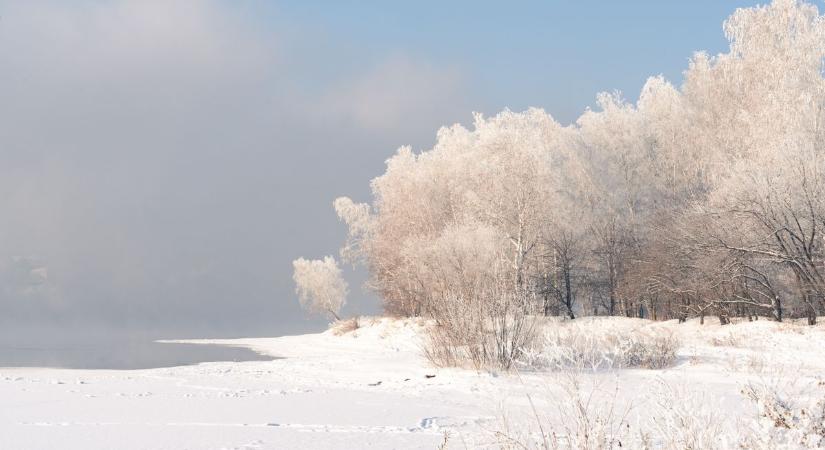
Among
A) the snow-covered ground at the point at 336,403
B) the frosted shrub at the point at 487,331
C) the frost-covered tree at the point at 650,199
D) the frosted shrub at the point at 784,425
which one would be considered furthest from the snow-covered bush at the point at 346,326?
the frosted shrub at the point at 784,425

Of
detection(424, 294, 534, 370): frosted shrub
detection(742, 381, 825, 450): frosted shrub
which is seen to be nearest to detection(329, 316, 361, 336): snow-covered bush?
detection(424, 294, 534, 370): frosted shrub

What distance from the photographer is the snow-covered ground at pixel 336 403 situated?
5445mm

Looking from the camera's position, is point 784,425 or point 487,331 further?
point 487,331

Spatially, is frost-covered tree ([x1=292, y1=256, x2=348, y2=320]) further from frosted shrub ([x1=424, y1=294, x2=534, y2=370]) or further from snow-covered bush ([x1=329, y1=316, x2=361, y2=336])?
frosted shrub ([x1=424, y1=294, x2=534, y2=370])

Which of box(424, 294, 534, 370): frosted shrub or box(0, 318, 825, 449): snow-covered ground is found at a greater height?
box(424, 294, 534, 370): frosted shrub

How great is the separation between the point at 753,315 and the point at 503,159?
11.6m

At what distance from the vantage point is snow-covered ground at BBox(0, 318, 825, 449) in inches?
214

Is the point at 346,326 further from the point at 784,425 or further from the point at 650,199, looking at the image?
the point at 784,425

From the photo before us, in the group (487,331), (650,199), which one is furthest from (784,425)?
(650,199)

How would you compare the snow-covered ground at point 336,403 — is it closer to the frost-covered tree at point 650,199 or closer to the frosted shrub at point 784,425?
the frosted shrub at point 784,425

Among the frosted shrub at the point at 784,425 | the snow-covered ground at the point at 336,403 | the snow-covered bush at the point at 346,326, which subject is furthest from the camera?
the snow-covered bush at the point at 346,326

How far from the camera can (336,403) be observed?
331 inches

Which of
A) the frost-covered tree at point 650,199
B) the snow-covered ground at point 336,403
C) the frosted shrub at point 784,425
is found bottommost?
the snow-covered ground at point 336,403

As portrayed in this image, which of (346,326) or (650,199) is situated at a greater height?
(650,199)
